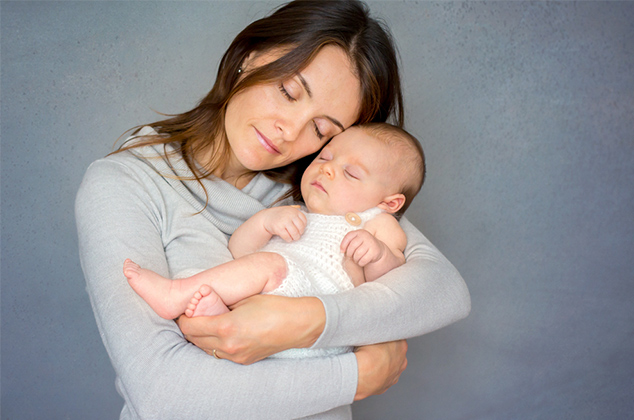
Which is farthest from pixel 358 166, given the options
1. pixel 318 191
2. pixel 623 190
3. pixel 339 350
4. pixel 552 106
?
pixel 623 190

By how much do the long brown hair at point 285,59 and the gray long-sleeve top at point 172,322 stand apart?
0.12m

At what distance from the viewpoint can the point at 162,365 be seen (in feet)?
4.02

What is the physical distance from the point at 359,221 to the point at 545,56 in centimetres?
181

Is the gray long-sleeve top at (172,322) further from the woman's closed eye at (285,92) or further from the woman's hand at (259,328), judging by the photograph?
the woman's closed eye at (285,92)

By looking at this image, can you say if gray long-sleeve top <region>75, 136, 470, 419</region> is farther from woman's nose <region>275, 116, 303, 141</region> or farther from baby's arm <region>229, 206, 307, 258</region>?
woman's nose <region>275, 116, 303, 141</region>

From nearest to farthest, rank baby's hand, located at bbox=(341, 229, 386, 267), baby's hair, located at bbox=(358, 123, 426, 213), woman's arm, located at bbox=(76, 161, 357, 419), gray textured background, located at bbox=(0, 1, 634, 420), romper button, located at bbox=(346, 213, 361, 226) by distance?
woman's arm, located at bbox=(76, 161, 357, 419) → baby's hand, located at bbox=(341, 229, 386, 267) → romper button, located at bbox=(346, 213, 361, 226) → baby's hair, located at bbox=(358, 123, 426, 213) → gray textured background, located at bbox=(0, 1, 634, 420)

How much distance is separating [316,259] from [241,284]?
268mm

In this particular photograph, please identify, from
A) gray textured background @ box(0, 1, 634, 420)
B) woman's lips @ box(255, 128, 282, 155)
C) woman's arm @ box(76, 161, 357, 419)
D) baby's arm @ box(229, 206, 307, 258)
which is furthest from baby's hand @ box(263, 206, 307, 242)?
gray textured background @ box(0, 1, 634, 420)

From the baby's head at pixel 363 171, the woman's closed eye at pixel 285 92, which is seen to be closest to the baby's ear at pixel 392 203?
the baby's head at pixel 363 171

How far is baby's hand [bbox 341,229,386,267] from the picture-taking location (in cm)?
154

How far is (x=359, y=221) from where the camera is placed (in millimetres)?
1694

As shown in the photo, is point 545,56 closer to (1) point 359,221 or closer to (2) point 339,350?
(1) point 359,221

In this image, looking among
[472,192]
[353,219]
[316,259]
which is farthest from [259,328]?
[472,192]

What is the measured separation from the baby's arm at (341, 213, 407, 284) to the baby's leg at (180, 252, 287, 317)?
0.22 meters
